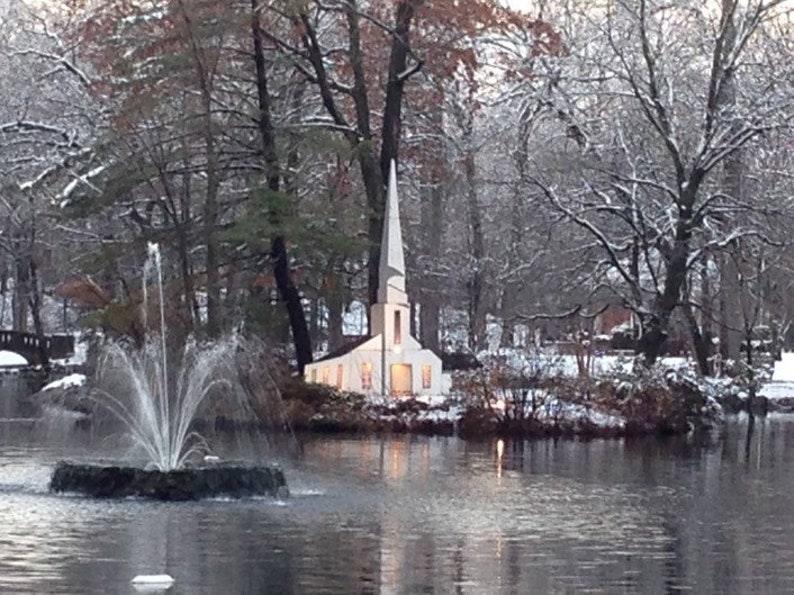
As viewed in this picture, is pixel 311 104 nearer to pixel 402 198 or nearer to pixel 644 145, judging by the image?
pixel 644 145

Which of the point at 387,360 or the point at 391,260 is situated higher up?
the point at 391,260

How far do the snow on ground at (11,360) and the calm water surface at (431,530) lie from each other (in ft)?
122

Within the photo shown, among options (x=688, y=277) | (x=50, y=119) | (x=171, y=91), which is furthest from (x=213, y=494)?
(x=50, y=119)

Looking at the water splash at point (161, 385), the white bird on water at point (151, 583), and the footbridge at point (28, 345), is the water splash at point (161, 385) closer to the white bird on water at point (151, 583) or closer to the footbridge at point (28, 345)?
the white bird on water at point (151, 583)

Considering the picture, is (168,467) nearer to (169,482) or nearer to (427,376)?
(169,482)

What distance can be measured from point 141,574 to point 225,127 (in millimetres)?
27362

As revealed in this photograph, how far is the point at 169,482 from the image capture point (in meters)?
19.2

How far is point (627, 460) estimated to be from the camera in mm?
27203

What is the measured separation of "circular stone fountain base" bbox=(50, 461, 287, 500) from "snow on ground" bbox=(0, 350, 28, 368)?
44673 mm

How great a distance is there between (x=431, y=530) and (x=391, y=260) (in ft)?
66.6

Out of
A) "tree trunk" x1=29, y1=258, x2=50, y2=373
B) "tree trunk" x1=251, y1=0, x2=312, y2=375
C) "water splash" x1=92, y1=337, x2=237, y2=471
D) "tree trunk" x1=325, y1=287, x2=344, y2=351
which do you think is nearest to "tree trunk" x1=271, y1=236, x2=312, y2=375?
"tree trunk" x1=251, y1=0, x2=312, y2=375

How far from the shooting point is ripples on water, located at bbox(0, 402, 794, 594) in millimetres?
13906

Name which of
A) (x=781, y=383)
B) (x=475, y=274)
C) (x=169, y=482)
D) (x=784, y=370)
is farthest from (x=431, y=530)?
(x=784, y=370)

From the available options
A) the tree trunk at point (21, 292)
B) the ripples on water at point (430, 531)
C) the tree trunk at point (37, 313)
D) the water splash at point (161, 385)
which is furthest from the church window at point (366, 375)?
the tree trunk at point (21, 292)
